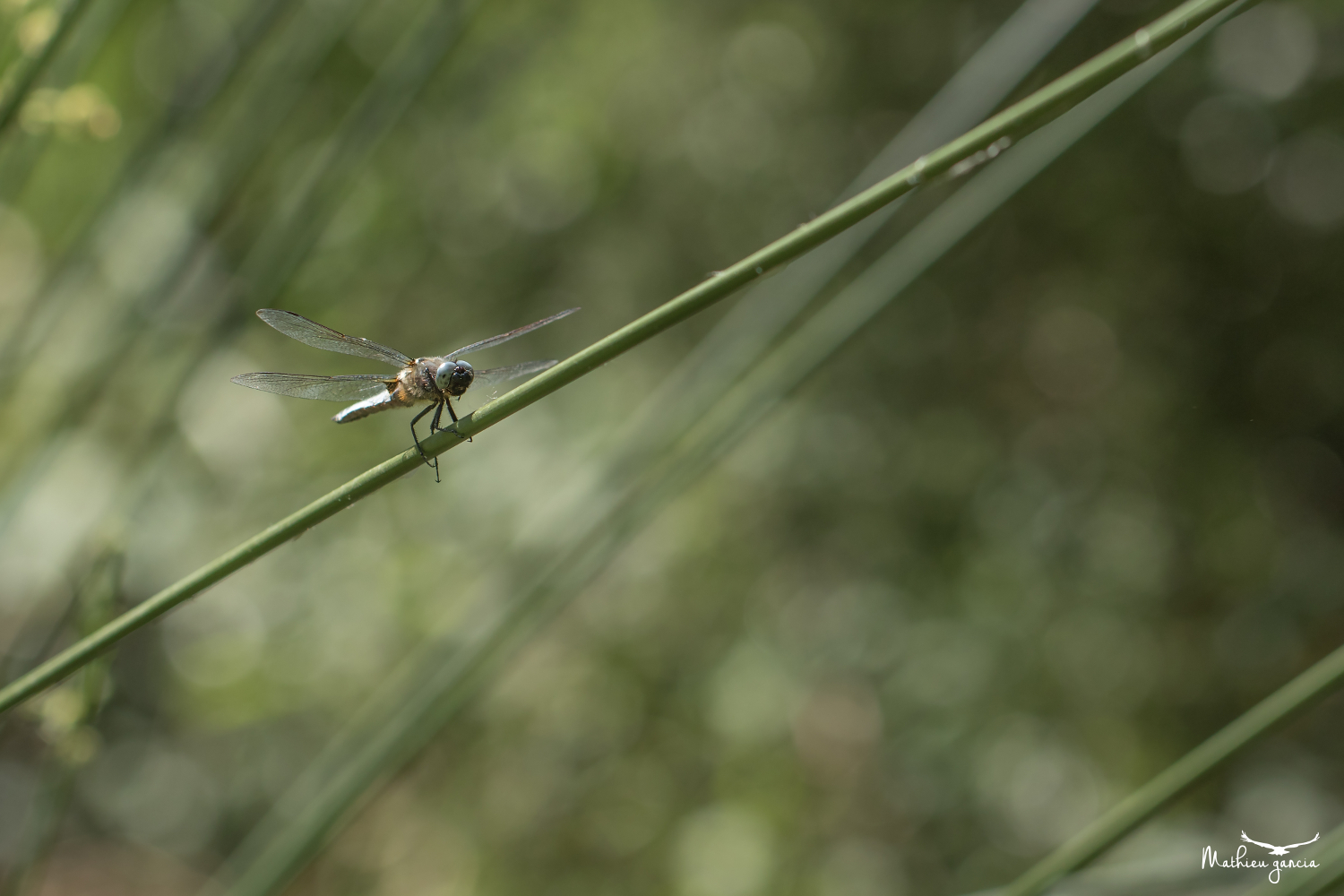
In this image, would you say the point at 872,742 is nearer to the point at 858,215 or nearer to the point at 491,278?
the point at 491,278

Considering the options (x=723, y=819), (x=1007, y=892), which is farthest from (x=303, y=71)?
(x=723, y=819)

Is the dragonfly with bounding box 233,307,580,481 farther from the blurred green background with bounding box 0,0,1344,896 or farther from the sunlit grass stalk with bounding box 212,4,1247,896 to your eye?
the blurred green background with bounding box 0,0,1344,896

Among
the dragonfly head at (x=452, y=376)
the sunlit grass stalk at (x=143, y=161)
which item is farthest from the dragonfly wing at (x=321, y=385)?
the sunlit grass stalk at (x=143, y=161)

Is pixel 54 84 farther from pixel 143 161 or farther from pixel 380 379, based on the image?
pixel 380 379

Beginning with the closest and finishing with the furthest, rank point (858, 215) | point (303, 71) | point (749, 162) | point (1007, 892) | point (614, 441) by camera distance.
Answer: point (858, 215)
point (1007, 892)
point (303, 71)
point (614, 441)
point (749, 162)

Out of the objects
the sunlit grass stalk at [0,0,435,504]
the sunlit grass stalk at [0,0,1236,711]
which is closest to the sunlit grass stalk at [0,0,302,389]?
the sunlit grass stalk at [0,0,435,504]
